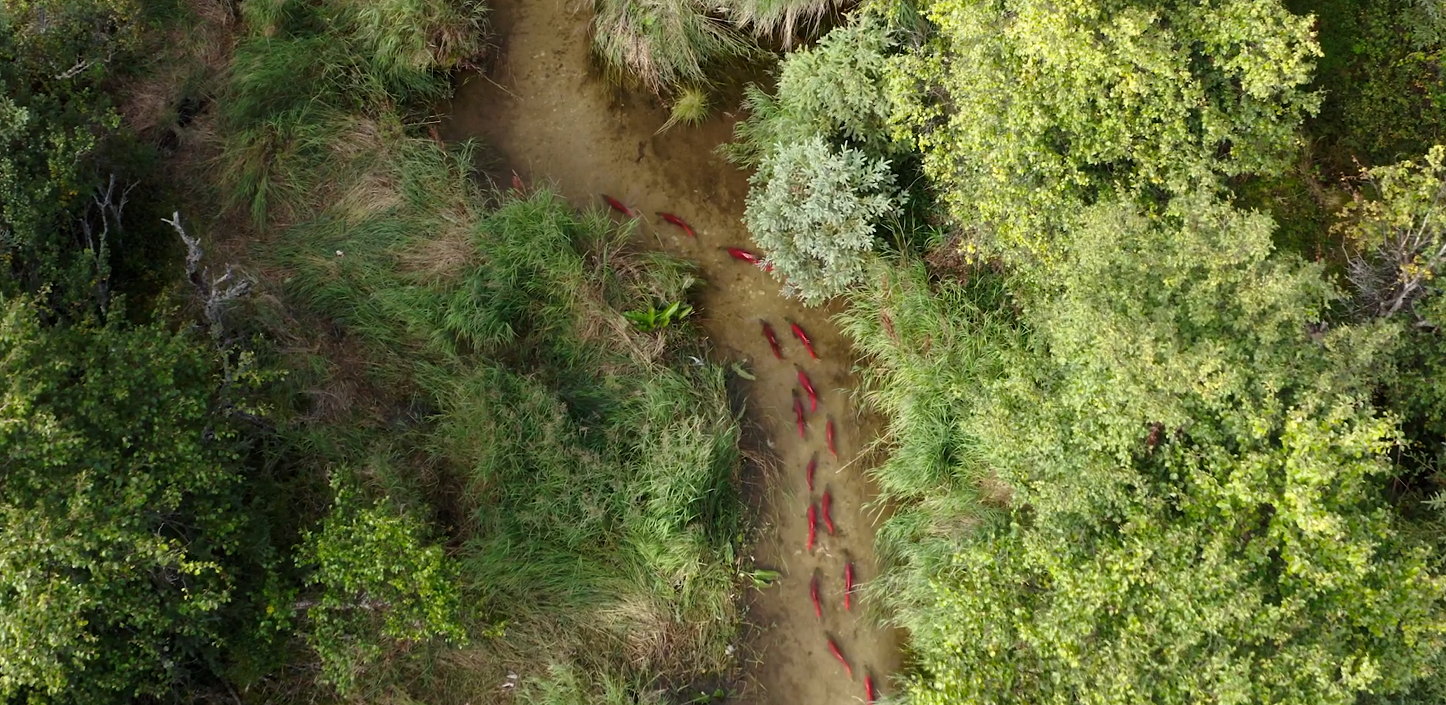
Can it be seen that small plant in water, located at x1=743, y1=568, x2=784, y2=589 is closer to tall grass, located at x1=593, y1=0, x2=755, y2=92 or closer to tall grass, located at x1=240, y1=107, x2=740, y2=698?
tall grass, located at x1=240, y1=107, x2=740, y2=698

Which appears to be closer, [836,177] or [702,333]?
[836,177]

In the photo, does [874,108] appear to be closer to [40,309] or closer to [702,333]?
[702,333]

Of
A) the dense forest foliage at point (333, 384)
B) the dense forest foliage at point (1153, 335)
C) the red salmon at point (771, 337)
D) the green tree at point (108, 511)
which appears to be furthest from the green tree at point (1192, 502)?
the green tree at point (108, 511)

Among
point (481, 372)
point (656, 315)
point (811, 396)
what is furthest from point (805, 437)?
point (481, 372)

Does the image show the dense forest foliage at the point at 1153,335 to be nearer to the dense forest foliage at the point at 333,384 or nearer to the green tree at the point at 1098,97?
the green tree at the point at 1098,97

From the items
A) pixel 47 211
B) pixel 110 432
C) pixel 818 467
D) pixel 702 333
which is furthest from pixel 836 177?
pixel 47 211
